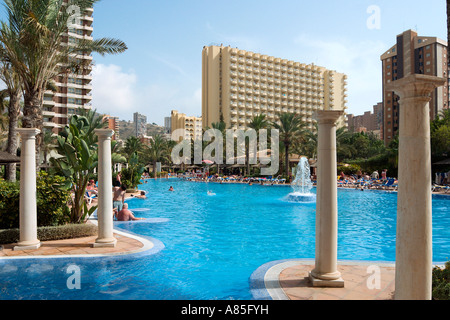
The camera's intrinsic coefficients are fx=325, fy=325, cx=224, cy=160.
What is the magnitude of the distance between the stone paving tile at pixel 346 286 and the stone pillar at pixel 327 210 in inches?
8.4

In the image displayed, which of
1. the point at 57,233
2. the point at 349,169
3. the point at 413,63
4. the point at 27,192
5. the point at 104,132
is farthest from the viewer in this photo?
the point at 413,63

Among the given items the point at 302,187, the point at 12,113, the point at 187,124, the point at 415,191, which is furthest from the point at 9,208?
the point at 187,124

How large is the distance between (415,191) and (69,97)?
62.1 metres

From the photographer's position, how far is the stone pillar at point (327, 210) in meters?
5.48

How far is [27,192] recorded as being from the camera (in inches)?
309

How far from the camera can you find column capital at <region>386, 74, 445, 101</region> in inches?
139

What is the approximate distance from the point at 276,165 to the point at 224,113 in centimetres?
4521


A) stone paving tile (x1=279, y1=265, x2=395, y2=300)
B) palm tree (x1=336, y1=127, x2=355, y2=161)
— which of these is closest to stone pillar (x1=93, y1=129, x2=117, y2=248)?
stone paving tile (x1=279, y1=265, x2=395, y2=300)

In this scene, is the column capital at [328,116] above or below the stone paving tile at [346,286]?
above

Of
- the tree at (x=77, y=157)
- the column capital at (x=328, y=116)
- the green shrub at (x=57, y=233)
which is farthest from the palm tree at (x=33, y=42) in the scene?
the column capital at (x=328, y=116)

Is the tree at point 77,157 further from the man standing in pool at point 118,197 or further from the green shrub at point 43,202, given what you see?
the man standing in pool at point 118,197

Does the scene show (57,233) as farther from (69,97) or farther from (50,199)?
(69,97)
